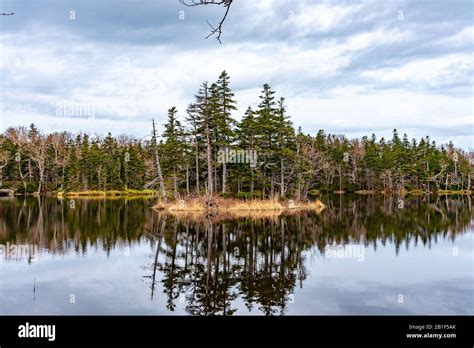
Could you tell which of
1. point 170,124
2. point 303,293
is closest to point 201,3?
point 303,293

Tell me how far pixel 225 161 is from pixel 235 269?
83.8 feet

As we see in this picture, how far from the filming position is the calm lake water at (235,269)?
11586mm

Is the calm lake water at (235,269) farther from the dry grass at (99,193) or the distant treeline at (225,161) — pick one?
the dry grass at (99,193)

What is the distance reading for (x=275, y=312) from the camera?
35.1ft

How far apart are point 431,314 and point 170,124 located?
121 ft

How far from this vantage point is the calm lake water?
456 inches

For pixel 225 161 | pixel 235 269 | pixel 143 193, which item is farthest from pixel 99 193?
pixel 235 269

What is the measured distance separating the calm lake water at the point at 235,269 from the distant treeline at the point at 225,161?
13.2 metres

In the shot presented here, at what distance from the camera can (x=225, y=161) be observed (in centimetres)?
4053

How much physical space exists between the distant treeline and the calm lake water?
13164 mm

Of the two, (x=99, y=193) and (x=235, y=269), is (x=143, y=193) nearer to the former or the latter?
(x=99, y=193)

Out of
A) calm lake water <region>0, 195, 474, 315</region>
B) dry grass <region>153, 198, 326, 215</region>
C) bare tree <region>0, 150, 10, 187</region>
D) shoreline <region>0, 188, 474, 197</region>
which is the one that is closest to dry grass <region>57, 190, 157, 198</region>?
shoreline <region>0, 188, 474, 197</region>

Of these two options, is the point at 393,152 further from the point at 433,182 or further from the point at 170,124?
the point at 170,124
